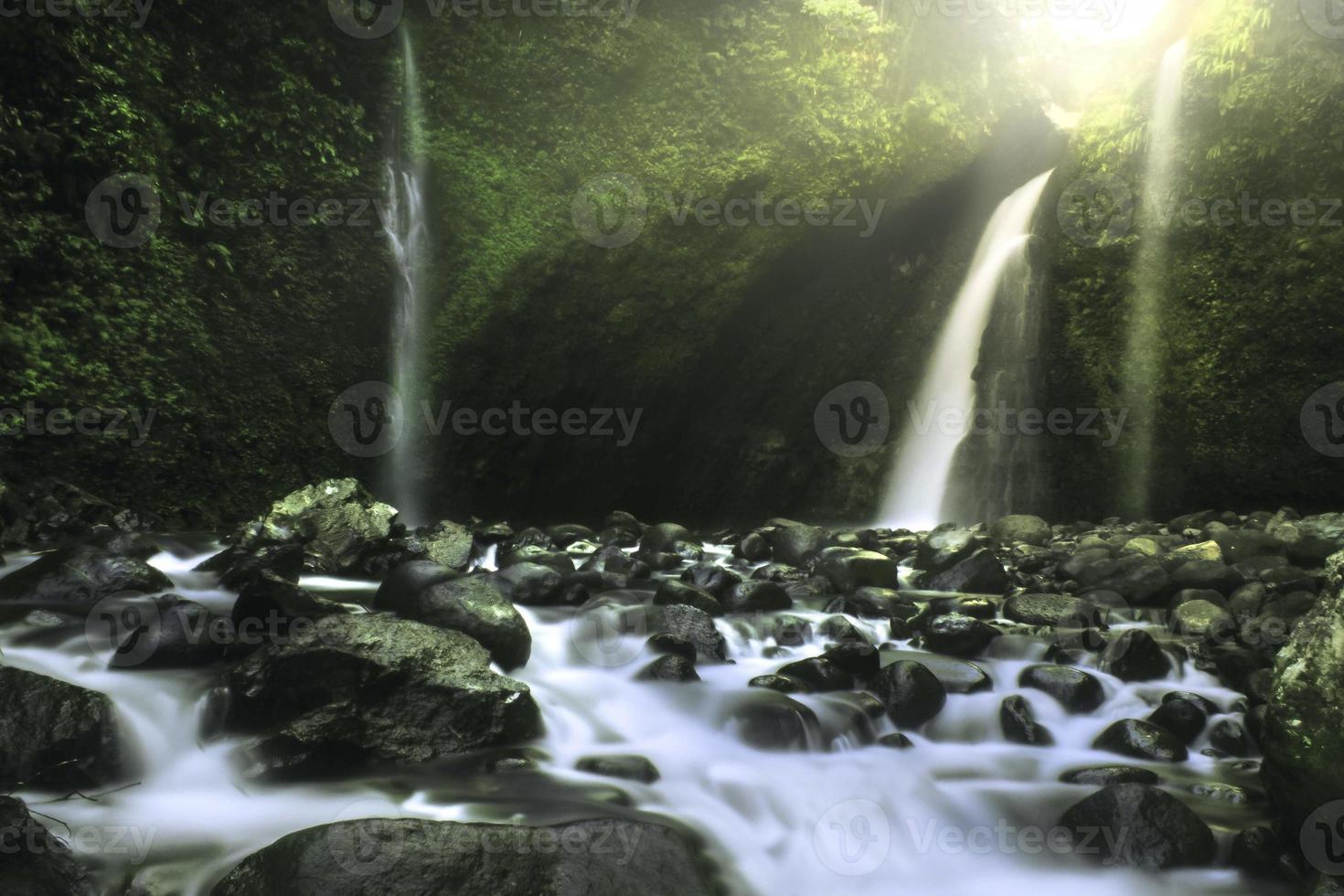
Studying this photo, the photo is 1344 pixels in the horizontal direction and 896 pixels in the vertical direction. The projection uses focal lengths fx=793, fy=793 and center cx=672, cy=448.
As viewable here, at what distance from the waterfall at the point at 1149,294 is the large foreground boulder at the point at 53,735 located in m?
10.9

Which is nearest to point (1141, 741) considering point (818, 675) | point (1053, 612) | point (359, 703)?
point (818, 675)

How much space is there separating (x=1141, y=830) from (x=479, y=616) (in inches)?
127

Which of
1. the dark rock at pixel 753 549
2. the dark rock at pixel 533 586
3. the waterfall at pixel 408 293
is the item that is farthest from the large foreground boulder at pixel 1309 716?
the waterfall at pixel 408 293

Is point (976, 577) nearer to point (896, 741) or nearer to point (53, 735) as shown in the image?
point (896, 741)

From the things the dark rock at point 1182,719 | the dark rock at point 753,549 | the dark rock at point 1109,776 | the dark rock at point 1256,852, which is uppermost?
the dark rock at point 753,549

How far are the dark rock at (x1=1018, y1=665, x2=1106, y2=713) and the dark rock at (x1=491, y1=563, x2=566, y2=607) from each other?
10.1 feet

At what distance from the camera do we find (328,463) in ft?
29.9

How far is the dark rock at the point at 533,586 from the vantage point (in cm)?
565

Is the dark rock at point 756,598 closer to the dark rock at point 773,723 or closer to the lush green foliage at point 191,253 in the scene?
the dark rock at point 773,723

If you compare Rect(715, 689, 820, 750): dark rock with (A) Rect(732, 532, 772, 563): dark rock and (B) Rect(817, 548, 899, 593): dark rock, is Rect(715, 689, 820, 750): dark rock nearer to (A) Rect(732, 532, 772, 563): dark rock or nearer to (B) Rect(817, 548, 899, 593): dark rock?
(B) Rect(817, 548, 899, 593): dark rock

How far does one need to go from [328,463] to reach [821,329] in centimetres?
711

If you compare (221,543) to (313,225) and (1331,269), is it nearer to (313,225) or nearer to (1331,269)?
(313,225)

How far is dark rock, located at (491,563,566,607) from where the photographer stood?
5652 millimetres

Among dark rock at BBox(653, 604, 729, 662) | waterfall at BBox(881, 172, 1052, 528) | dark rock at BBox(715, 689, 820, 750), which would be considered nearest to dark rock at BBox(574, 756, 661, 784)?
dark rock at BBox(715, 689, 820, 750)
